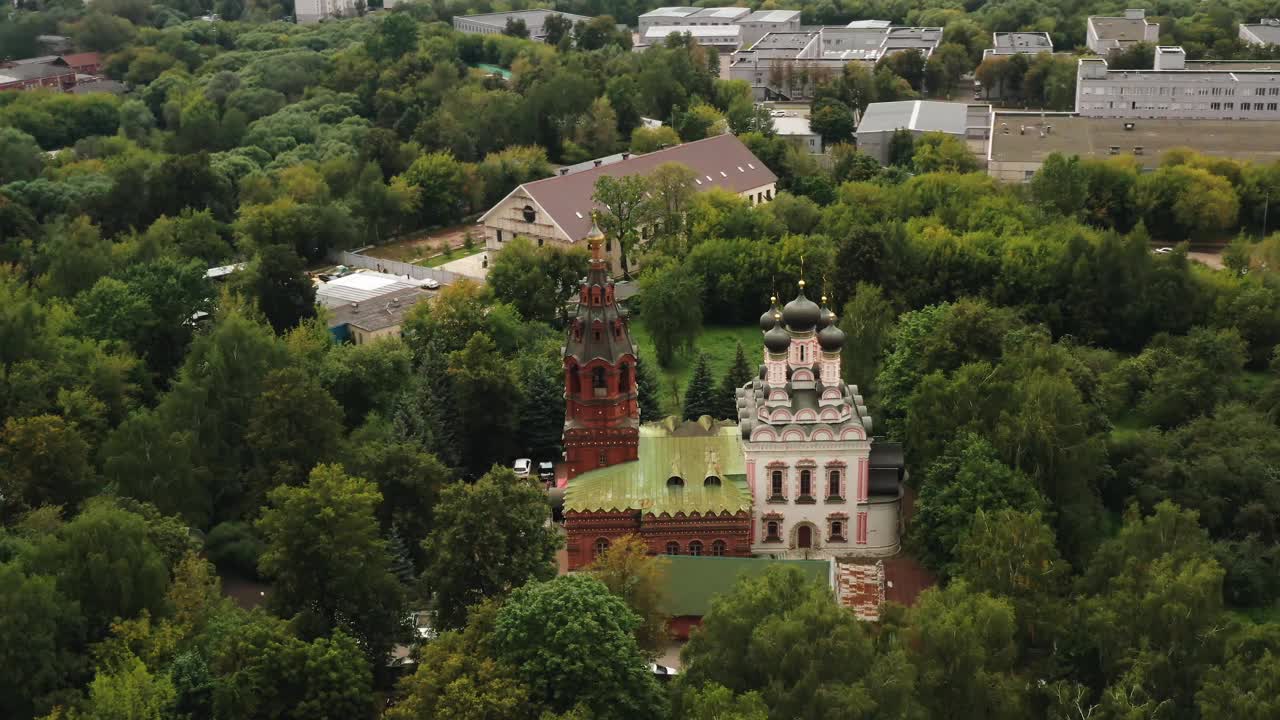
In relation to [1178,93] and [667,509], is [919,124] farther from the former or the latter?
[667,509]

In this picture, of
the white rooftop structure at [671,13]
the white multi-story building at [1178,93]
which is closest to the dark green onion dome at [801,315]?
the white multi-story building at [1178,93]

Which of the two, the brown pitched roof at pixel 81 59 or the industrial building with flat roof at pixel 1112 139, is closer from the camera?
the industrial building with flat roof at pixel 1112 139

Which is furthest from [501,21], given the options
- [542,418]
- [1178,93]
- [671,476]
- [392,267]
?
[671,476]

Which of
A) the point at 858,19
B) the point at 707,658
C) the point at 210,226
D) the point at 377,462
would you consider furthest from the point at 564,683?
the point at 858,19

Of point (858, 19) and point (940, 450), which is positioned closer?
point (940, 450)

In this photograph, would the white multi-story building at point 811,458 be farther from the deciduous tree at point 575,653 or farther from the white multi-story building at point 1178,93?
the white multi-story building at point 1178,93

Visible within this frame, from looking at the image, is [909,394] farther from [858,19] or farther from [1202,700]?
[858,19]
